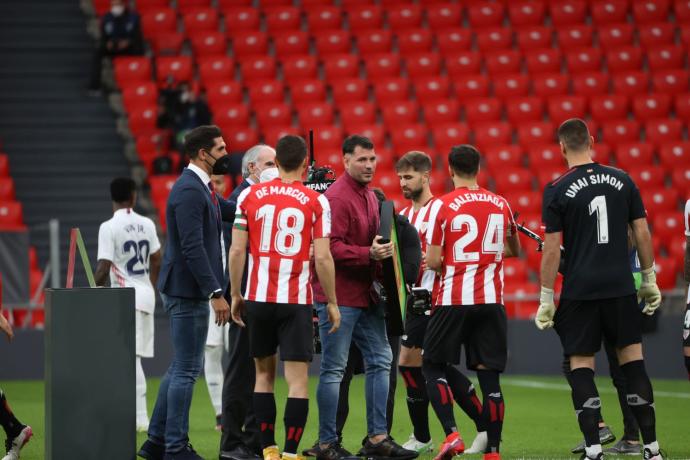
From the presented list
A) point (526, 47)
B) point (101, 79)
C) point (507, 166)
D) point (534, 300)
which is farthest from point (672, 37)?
point (101, 79)

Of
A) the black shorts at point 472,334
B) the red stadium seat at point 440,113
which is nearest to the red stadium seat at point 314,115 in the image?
the red stadium seat at point 440,113

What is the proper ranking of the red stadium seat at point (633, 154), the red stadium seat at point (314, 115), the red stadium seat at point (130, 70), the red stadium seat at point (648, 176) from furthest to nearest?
1. the red stadium seat at point (130, 70)
2. the red stadium seat at point (314, 115)
3. the red stadium seat at point (633, 154)
4. the red stadium seat at point (648, 176)

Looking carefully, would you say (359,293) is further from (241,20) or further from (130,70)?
(241,20)

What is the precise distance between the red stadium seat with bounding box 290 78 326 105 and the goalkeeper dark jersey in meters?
12.5

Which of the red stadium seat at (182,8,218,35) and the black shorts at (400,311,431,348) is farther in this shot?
the red stadium seat at (182,8,218,35)

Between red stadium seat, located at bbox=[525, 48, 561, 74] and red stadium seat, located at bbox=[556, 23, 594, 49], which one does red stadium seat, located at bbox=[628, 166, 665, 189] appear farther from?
red stadium seat, located at bbox=[556, 23, 594, 49]

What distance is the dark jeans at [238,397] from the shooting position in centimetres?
770

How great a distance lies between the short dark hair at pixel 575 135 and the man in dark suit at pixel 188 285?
217 centimetres

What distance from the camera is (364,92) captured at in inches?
769

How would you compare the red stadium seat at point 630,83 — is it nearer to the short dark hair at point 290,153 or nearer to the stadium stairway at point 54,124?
the stadium stairway at point 54,124

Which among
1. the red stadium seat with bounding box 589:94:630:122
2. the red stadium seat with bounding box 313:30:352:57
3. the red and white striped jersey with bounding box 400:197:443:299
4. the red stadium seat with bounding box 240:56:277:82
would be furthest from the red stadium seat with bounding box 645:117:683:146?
the red and white striped jersey with bounding box 400:197:443:299

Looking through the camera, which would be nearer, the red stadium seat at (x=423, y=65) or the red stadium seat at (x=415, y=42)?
the red stadium seat at (x=423, y=65)

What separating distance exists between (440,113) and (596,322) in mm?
12150

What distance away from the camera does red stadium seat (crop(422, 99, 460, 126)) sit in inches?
747
